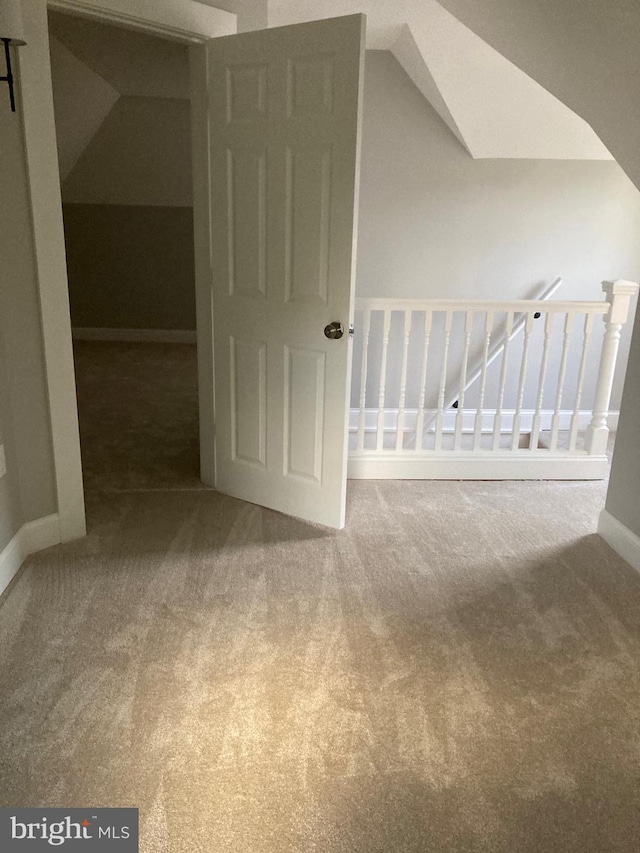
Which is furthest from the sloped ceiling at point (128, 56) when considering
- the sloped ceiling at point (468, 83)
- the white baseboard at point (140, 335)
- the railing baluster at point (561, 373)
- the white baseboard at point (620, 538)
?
the white baseboard at point (620, 538)

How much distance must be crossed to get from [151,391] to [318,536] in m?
2.73

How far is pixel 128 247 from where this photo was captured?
6672 mm

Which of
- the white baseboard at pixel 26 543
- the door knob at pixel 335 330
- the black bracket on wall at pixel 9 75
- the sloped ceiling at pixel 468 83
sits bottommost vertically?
the white baseboard at pixel 26 543

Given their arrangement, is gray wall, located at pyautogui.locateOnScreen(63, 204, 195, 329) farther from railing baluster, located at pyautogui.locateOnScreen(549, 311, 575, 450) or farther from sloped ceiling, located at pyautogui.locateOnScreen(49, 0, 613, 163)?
railing baluster, located at pyautogui.locateOnScreen(549, 311, 575, 450)

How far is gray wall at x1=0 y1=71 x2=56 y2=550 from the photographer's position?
235 centimetres

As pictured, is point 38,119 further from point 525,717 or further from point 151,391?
point 151,391

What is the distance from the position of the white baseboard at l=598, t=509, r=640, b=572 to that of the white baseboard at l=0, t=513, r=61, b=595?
2411mm

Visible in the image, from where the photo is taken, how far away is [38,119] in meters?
2.36

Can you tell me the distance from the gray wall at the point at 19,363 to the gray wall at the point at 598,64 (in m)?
2.03

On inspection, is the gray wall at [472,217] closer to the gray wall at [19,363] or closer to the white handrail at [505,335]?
the white handrail at [505,335]

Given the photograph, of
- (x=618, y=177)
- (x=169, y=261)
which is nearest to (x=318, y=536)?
(x=618, y=177)

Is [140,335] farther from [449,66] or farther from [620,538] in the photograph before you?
[620,538]

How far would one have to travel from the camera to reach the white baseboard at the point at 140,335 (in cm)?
698

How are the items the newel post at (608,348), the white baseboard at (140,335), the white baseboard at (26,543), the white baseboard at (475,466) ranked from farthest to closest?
the white baseboard at (140,335), the white baseboard at (475,466), the newel post at (608,348), the white baseboard at (26,543)
